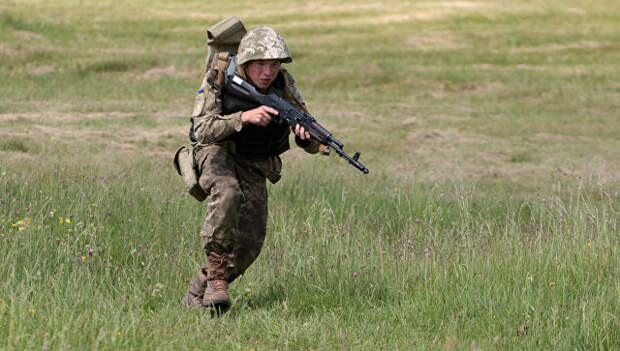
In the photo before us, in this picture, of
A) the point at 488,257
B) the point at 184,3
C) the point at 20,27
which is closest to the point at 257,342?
the point at 488,257

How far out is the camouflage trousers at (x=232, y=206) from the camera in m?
5.18

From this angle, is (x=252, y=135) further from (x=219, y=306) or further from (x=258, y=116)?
(x=219, y=306)

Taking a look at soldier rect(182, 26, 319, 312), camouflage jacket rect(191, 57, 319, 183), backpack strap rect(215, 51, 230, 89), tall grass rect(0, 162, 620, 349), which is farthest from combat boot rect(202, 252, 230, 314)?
backpack strap rect(215, 51, 230, 89)

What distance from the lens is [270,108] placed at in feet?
17.3

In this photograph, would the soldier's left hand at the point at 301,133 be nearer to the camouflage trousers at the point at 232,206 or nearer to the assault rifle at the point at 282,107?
the assault rifle at the point at 282,107

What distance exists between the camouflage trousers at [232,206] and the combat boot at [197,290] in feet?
0.51

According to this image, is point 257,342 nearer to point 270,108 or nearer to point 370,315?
point 370,315

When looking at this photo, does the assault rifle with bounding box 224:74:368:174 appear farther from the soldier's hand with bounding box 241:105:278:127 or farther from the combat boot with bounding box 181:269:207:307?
the combat boot with bounding box 181:269:207:307

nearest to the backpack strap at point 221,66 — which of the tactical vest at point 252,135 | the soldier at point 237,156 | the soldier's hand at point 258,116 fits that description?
the soldier at point 237,156

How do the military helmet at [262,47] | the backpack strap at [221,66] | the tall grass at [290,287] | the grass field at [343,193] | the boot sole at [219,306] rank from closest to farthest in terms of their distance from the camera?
the tall grass at [290,287], the grass field at [343,193], the boot sole at [219,306], the military helmet at [262,47], the backpack strap at [221,66]

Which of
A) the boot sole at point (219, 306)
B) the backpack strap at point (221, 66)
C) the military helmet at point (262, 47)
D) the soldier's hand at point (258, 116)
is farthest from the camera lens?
the backpack strap at point (221, 66)

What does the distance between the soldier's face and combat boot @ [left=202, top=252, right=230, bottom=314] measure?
1134 mm

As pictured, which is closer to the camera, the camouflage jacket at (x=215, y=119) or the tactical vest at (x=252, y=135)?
the camouflage jacket at (x=215, y=119)

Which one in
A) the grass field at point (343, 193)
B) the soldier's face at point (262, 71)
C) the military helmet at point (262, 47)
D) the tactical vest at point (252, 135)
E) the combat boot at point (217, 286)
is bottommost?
the grass field at point (343, 193)
